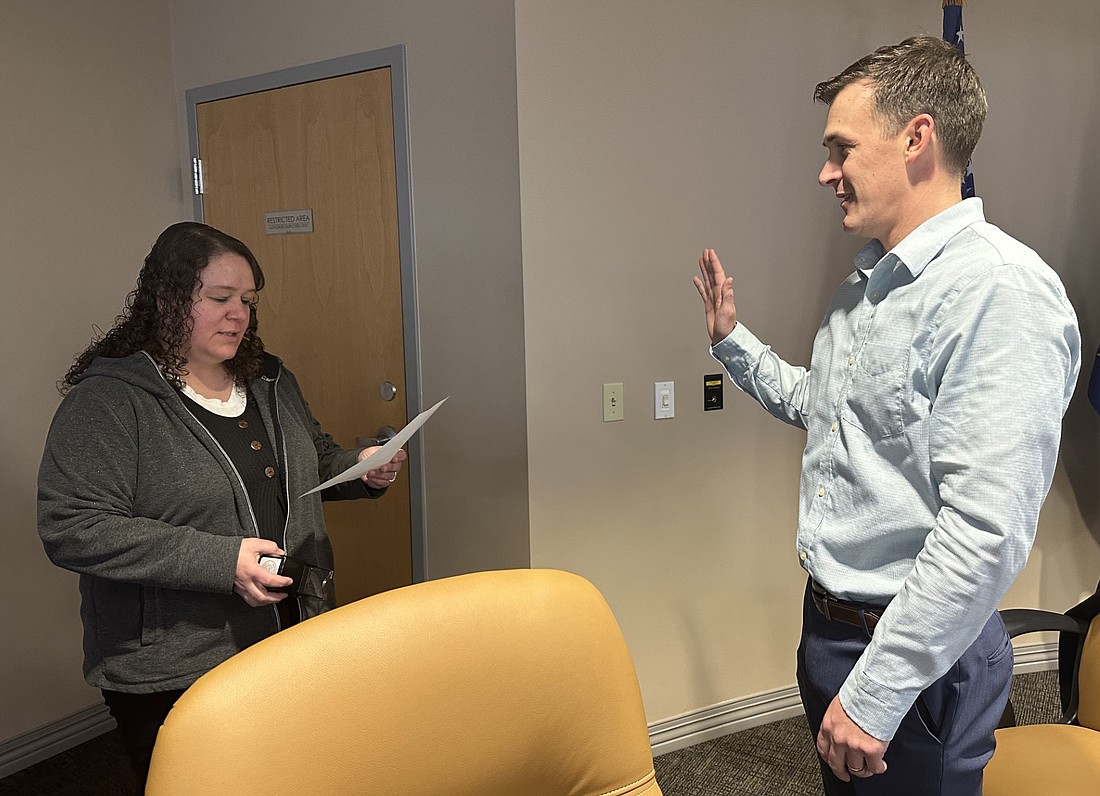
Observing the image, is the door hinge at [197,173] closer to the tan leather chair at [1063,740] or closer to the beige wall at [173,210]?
the beige wall at [173,210]

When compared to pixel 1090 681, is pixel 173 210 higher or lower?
higher

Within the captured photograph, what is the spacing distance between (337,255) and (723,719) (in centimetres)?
182

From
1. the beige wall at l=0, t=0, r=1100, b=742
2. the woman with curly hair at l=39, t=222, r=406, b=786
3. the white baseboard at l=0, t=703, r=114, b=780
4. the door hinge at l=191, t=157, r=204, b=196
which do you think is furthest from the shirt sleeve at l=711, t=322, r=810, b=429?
the white baseboard at l=0, t=703, r=114, b=780

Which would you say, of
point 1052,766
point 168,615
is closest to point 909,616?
point 1052,766

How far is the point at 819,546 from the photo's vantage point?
151cm

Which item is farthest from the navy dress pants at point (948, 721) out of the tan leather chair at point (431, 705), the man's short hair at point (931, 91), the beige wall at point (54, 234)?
the beige wall at point (54, 234)

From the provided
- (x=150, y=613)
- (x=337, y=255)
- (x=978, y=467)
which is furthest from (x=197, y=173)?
(x=978, y=467)

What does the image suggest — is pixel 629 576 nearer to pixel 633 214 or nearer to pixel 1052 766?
pixel 633 214

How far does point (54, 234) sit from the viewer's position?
285 centimetres

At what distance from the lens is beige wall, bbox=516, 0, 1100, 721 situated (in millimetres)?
2449

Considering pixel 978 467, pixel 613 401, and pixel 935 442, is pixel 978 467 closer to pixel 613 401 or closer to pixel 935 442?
pixel 935 442

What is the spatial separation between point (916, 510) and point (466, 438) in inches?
57.1

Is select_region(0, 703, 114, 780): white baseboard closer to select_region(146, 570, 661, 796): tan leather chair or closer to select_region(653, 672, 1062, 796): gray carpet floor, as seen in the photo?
select_region(653, 672, 1062, 796): gray carpet floor

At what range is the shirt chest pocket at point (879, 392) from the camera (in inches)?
54.4
